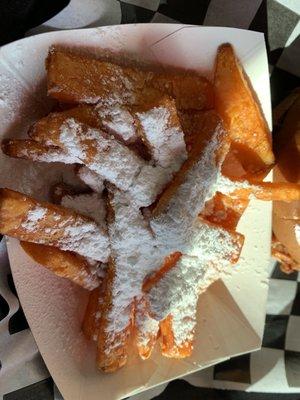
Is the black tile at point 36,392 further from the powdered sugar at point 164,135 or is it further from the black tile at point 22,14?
the black tile at point 22,14

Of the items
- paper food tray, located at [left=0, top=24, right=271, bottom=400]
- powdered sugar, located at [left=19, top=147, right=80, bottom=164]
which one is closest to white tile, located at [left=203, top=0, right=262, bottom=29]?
paper food tray, located at [left=0, top=24, right=271, bottom=400]

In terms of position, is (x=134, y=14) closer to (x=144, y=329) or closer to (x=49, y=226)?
(x=49, y=226)

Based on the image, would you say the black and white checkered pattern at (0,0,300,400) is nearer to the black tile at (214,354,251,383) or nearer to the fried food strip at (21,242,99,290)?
the black tile at (214,354,251,383)

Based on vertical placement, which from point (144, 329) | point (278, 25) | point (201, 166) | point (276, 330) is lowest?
point (276, 330)

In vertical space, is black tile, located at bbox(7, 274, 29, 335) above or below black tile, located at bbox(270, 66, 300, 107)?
below

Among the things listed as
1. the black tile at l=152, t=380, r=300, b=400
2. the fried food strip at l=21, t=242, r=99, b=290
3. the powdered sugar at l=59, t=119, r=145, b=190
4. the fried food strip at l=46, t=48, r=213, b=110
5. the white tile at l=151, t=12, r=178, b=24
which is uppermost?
the white tile at l=151, t=12, r=178, b=24

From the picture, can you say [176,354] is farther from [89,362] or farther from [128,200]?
[128,200]

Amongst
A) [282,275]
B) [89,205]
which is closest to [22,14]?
[89,205]
